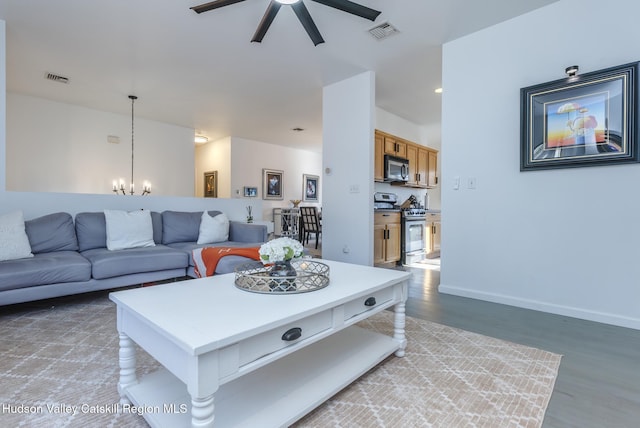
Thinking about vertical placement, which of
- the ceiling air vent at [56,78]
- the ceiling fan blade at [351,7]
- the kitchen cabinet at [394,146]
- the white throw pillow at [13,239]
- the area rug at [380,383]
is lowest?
the area rug at [380,383]

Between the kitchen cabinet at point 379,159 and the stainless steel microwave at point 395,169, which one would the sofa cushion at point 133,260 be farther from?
the stainless steel microwave at point 395,169

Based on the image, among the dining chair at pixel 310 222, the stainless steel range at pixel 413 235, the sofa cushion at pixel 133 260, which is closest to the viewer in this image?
the sofa cushion at pixel 133 260

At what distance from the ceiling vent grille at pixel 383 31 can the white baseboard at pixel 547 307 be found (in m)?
2.63

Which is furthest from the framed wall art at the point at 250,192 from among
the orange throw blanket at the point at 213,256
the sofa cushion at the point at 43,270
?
the sofa cushion at the point at 43,270

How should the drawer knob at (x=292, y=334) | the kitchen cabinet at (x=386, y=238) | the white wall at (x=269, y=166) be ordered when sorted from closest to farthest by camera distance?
the drawer knob at (x=292, y=334) < the kitchen cabinet at (x=386, y=238) < the white wall at (x=269, y=166)

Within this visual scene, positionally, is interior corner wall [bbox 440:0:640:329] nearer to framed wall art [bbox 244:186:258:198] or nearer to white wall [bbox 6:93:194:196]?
white wall [bbox 6:93:194:196]

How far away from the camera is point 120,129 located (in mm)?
5852

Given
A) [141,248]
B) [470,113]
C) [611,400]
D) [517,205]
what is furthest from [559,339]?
[141,248]

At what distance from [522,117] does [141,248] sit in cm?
390

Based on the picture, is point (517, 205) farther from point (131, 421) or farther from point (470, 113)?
point (131, 421)

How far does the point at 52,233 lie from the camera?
303 cm

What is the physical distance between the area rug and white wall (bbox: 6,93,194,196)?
3.86 meters

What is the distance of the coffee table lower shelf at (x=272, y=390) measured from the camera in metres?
1.15

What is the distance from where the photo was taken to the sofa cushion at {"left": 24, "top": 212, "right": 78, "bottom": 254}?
2906mm
